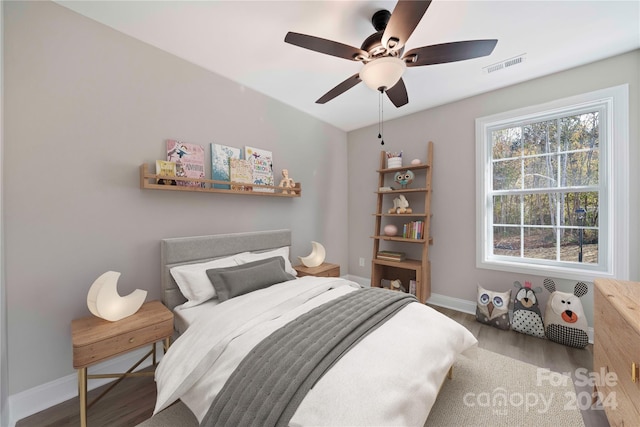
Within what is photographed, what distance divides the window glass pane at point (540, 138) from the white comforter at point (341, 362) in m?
2.30

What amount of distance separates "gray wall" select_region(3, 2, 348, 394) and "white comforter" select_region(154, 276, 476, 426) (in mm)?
903

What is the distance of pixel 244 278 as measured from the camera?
202 centimetres

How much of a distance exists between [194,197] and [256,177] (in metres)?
0.69

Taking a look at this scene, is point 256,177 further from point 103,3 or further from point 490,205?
point 490,205

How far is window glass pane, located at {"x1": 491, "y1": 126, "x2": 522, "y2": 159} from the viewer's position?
2793mm

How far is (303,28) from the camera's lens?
1.84 m

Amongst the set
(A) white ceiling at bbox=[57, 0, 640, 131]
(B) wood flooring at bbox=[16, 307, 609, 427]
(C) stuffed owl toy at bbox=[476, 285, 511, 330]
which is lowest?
(B) wood flooring at bbox=[16, 307, 609, 427]

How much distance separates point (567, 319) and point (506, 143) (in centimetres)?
190

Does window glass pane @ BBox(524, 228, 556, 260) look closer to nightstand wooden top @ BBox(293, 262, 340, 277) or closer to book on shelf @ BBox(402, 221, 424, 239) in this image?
book on shelf @ BBox(402, 221, 424, 239)

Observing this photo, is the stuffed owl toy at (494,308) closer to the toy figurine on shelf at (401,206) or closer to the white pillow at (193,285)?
the toy figurine on shelf at (401,206)

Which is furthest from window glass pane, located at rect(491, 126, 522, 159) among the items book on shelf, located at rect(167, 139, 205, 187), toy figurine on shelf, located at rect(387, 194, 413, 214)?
book on shelf, located at rect(167, 139, 205, 187)

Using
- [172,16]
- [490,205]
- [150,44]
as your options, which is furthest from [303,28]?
[490,205]

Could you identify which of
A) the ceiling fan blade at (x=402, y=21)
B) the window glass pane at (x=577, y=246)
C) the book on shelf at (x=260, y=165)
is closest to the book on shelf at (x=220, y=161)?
the book on shelf at (x=260, y=165)

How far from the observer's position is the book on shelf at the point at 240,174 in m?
2.50
